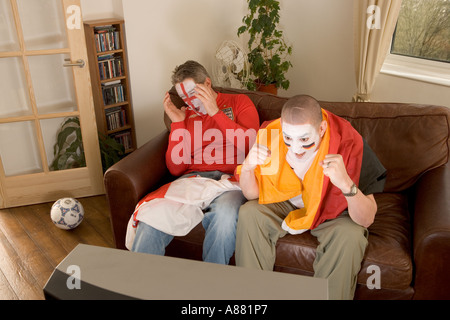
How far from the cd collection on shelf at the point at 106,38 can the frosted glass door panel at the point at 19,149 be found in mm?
770

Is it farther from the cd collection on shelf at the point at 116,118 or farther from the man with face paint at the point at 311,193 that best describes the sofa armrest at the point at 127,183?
the cd collection on shelf at the point at 116,118

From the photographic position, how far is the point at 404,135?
210 centimetres

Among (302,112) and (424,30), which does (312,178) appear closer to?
(302,112)

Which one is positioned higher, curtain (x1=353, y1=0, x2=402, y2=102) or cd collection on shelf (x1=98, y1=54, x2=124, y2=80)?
curtain (x1=353, y1=0, x2=402, y2=102)

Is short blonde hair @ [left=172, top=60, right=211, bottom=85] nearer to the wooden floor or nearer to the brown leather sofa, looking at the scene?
the brown leather sofa

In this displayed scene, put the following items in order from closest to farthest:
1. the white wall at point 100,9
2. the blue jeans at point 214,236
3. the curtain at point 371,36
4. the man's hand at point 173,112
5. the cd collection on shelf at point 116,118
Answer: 1. the blue jeans at point 214,236
2. the man's hand at point 173,112
3. the curtain at point 371,36
4. the white wall at point 100,9
5. the cd collection on shelf at point 116,118

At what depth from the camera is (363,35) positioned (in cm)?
283

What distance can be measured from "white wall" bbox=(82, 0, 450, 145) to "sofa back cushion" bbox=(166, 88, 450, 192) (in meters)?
0.86

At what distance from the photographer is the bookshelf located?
3.14m

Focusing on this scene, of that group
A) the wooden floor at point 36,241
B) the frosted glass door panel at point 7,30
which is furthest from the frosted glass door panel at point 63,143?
the frosted glass door panel at point 7,30

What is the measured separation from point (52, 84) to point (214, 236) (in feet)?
5.63

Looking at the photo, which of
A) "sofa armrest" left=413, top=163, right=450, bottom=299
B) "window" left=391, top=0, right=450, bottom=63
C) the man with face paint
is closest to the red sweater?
the man with face paint

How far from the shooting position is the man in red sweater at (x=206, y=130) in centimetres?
212

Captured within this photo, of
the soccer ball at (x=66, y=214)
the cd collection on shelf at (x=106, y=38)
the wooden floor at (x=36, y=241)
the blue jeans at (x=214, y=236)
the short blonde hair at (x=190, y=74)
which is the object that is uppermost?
the cd collection on shelf at (x=106, y=38)
